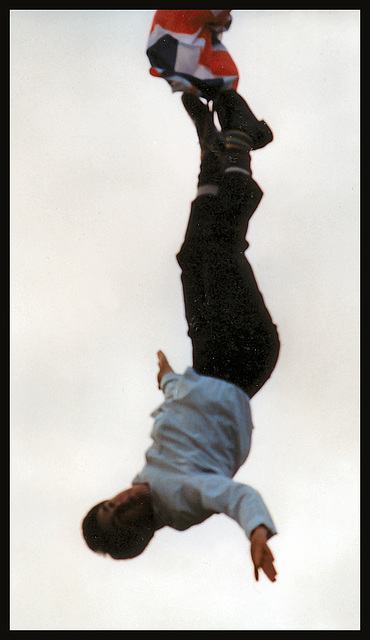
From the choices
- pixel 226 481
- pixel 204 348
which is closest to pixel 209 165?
pixel 204 348

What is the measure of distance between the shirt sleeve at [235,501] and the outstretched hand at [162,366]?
805 mm

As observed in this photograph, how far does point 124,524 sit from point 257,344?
1.06 m

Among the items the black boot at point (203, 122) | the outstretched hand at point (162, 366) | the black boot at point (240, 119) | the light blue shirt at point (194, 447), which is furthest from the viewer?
the outstretched hand at point (162, 366)

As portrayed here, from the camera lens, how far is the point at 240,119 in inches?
147

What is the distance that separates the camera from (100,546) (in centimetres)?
371

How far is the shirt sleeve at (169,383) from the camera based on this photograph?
376 cm

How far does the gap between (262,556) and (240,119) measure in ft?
6.85

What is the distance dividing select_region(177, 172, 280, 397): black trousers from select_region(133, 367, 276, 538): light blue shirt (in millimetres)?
105

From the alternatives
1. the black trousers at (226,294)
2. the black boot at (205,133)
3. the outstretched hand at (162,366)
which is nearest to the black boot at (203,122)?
the black boot at (205,133)

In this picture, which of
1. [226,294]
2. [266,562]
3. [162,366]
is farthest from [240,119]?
[266,562]

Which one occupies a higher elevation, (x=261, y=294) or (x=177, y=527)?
(x=261, y=294)

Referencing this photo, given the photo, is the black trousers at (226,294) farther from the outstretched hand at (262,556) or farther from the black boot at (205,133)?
the outstretched hand at (262,556)

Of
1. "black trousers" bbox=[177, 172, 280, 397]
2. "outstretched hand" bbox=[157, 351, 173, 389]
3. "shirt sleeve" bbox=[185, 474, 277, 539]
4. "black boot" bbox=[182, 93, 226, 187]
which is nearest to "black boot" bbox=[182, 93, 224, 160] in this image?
"black boot" bbox=[182, 93, 226, 187]

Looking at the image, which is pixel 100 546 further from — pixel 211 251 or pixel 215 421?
pixel 211 251
